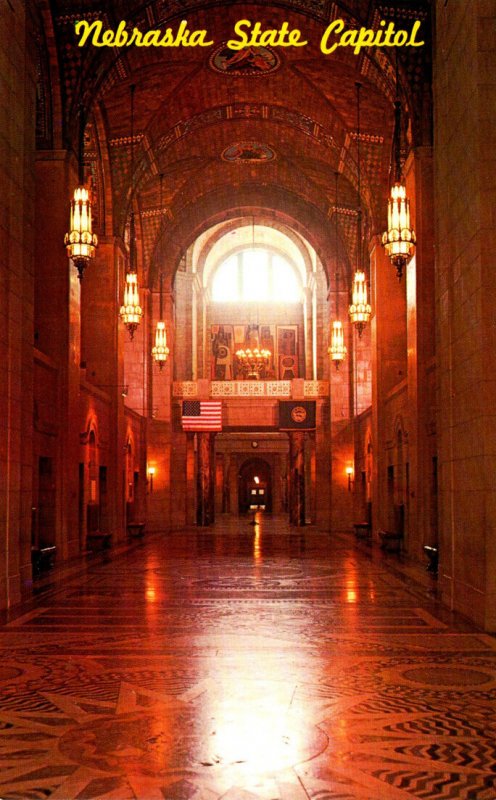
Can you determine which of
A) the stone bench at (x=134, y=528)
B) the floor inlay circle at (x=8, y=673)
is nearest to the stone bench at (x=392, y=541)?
the stone bench at (x=134, y=528)

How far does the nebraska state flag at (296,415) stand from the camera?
28047 millimetres

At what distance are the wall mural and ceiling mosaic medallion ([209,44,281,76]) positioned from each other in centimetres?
1843

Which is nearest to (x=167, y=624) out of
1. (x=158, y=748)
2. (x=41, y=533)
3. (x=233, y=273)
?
(x=158, y=748)

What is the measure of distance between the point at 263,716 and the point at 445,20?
7966 millimetres

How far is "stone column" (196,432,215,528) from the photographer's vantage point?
28859mm

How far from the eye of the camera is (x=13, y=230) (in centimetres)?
1004

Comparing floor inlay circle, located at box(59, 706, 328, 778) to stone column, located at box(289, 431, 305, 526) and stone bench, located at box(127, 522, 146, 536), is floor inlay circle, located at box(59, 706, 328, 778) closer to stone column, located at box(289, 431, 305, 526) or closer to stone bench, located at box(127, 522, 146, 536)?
stone bench, located at box(127, 522, 146, 536)

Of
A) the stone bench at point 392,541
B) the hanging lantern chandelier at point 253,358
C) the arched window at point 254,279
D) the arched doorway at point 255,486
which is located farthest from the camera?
the arched doorway at point 255,486

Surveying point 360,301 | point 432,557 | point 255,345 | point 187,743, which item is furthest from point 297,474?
point 187,743

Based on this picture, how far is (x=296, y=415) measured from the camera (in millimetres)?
28078

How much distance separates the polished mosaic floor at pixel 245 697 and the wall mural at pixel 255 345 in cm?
2690

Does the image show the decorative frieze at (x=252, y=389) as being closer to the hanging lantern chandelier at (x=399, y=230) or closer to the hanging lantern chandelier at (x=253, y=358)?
the hanging lantern chandelier at (x=253, y=358)

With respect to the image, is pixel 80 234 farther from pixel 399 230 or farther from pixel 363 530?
pixel 363 530

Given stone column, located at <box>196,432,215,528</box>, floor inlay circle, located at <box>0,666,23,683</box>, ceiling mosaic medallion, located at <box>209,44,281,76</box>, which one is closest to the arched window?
stone column, located at <box>196,432,215,528</box>
